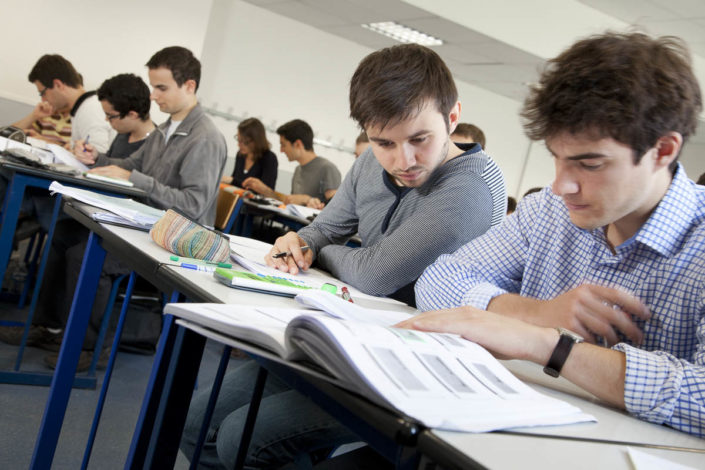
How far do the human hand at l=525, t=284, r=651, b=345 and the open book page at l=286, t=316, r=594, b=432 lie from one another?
26 cm

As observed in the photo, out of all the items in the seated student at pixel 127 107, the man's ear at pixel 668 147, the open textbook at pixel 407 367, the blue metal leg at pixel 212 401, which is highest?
the man's ear at pixel 668 147

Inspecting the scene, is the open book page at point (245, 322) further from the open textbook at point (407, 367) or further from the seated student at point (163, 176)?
the seated student at point (163, 176)

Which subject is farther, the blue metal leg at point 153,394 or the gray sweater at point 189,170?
the gray sweater at point 189,170

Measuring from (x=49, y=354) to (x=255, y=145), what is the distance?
12.0 feet

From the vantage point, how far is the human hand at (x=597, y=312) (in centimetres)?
97

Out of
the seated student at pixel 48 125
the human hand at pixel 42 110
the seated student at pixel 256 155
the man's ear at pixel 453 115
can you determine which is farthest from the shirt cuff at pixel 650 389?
the seated student at pixel 256 155

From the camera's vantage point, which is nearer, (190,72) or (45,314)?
(45,314)

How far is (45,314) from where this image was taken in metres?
2.59

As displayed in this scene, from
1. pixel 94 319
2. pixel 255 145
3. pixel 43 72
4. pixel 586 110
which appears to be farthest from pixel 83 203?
pixel 255 145

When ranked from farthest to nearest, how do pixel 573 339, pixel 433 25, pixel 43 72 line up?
pixel 433 25
pixel 43 72
pixel 573 339

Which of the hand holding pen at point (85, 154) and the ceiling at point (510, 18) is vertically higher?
the ceiling at point (510, 18)

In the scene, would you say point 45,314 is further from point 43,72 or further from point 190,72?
point 43,72

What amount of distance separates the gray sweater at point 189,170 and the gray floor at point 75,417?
0.72 meters

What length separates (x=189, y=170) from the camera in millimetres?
2754
